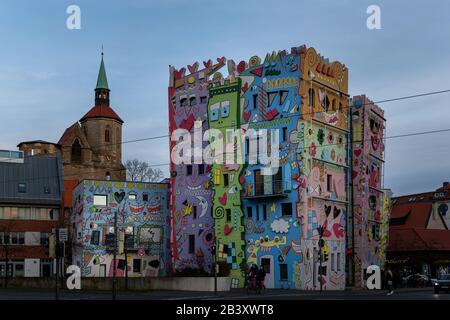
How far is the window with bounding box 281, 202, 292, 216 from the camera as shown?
53.5 meters

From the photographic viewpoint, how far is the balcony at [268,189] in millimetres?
53312

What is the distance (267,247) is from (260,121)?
32.4ft

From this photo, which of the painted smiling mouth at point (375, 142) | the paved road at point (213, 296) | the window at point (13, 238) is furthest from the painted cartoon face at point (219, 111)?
the window at point (13, 238)

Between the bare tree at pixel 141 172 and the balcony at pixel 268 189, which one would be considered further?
the bare tree at pixel 141 172

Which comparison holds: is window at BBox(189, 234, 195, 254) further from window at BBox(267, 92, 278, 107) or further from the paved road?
the paved road

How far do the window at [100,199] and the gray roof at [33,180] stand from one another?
11.9m

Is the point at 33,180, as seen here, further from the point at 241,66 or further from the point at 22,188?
the point at 241,66

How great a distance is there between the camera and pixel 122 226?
66.3 metres

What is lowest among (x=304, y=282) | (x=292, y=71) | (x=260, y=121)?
(x=304, y=282)

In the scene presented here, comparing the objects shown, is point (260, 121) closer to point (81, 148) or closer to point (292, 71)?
point (292, 71)

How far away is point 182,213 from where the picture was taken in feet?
206

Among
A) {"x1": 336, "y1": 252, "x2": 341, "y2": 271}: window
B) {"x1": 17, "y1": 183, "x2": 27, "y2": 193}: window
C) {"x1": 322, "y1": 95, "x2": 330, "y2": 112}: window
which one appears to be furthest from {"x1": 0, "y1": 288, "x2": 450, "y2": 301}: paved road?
A: {"x1": 17, "y1": 183, "x2": 27, "y2": 193}: window

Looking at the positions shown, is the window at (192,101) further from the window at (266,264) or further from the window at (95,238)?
the window at (266,264)
